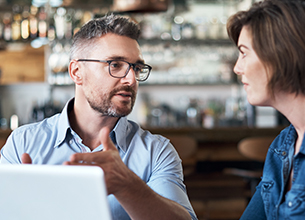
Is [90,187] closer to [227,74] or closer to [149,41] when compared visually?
[149,41]

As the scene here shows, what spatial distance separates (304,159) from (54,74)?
3804mm

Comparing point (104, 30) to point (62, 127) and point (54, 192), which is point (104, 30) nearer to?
point (62, 127)

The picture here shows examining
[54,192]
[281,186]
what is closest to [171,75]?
[281,186]

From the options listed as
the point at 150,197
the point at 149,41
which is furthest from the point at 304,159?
the point at 149,41

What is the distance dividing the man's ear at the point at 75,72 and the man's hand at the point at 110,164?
23.5 inches

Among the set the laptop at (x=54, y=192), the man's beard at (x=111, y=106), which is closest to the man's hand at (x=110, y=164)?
the laptop at (x=54, y=192)

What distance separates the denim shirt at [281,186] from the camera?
81 centimetres

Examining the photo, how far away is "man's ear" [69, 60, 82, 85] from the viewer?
Result: 4.25 feet

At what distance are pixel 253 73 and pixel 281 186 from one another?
0.27 metres

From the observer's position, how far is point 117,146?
1195 millimetres

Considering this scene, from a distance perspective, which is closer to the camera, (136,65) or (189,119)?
(136,65)

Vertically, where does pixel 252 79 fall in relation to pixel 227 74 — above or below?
above

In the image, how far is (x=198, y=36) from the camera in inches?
174

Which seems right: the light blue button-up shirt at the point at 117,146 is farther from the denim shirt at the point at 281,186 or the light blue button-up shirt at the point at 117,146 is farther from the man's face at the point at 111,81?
the denim shirt at the point at 281,186
